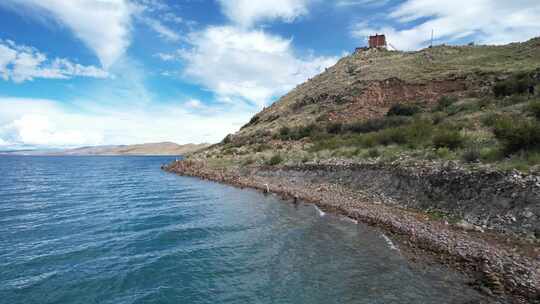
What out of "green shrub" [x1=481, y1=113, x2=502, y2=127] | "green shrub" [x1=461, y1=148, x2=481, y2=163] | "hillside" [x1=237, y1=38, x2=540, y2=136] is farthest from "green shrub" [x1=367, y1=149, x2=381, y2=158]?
"hillside" [x1=237, y1=38, x2=540, y2=136]

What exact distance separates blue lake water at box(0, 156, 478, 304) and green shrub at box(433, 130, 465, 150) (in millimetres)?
8581

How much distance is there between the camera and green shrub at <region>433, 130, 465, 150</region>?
17.7 m

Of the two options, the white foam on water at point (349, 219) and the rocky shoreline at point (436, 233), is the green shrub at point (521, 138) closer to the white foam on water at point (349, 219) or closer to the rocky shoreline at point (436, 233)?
the rocky shoreline at point (436, 233)

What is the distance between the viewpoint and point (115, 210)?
1920cm

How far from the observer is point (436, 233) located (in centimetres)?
1116

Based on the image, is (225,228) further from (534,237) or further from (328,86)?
(328,86)

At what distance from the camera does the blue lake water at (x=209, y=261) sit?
26.9ft

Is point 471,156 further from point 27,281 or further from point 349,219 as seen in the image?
point 27,281

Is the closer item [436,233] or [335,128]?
[436,233]

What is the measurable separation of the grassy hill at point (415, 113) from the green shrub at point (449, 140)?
57 millimetres

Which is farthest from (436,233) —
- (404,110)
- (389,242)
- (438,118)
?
(404,110)

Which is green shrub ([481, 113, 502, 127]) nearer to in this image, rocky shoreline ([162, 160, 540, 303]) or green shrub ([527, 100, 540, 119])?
green shrub ([527, 100, 540, 119])

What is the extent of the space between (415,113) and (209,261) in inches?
1179

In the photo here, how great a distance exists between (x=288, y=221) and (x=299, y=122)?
30.8m
